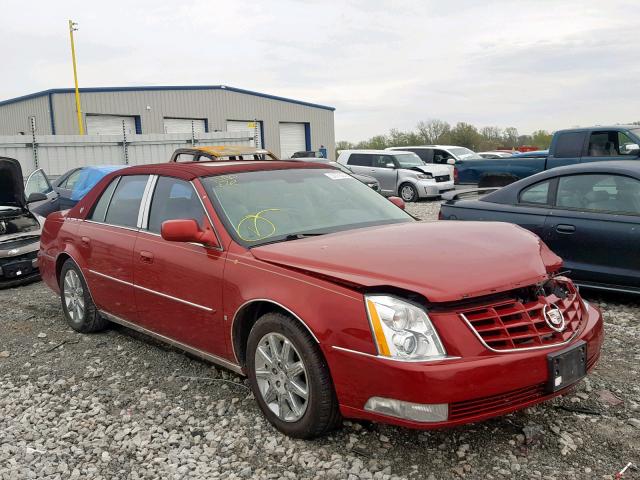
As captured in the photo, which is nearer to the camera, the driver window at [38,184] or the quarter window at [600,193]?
the quarter window at [600,193]

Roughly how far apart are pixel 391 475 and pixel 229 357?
1.28 m

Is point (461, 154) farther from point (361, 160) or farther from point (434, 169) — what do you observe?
point (361, 160)

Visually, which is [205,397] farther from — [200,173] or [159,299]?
[200,173]

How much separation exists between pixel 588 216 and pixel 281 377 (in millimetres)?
3732

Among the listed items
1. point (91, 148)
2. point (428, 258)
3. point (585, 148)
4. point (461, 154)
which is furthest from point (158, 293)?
point (461, 154)

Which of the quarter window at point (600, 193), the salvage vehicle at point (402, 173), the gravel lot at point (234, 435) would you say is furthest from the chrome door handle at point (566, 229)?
the salvage vehicle at point (402, 173)

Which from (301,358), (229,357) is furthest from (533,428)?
(229,357)

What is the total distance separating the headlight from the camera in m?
2.89

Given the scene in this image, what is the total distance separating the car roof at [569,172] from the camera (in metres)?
5.84

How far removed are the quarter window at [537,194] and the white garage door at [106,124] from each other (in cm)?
2774

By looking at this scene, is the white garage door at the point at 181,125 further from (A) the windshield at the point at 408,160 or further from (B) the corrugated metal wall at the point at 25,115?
(A) the windshield at the point at 408,160

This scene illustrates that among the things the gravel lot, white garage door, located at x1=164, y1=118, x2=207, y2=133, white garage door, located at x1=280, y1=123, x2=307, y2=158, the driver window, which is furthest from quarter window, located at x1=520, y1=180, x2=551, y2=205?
white garage door, located at x1=280, y1=123, x2=307, y2=158

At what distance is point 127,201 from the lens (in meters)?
5.04

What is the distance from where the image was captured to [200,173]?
433 centimetres
